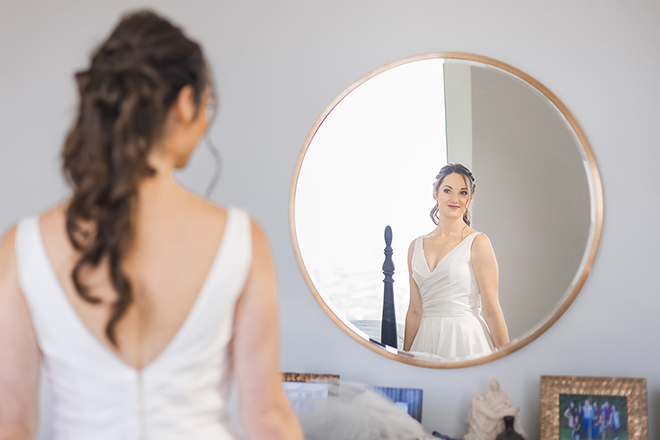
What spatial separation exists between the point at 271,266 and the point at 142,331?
201 mm

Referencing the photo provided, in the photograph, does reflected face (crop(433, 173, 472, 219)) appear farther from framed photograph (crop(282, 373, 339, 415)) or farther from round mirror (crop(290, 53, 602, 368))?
framed photograph (crop(282, 373, 339, 415))

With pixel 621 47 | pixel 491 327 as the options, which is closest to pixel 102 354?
pixel 491 327

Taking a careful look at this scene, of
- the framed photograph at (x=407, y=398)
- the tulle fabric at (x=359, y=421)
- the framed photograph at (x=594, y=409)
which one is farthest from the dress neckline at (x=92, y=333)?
the framed photograph at (x=594, y=409)

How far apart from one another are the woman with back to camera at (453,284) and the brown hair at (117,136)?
4.19 ft

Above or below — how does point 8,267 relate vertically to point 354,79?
below

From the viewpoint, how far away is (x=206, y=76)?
80 centimetres

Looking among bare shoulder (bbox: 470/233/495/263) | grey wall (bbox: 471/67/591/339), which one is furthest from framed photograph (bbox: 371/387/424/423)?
bare shoulder (bbox: 470/233/495/263)

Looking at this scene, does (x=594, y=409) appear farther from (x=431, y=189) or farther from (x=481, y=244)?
(x=431, y=189)

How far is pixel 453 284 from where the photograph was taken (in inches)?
72.9

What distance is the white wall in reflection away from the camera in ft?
6.20

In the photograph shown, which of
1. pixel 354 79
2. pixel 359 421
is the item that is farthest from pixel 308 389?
pixel 354 79

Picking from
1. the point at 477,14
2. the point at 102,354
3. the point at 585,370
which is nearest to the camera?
the point at 102,354

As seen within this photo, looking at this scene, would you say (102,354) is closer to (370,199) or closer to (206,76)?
(206,76)

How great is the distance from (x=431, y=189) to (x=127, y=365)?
1.32m
